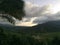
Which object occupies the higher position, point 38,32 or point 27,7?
point 27,7

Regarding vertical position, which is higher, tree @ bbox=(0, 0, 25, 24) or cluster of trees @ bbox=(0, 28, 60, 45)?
tree @ bbox=(0, 0, 25, 24)

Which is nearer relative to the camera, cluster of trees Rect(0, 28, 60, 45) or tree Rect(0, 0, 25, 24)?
cluster of trees Rect(0, 28, 60, 45)

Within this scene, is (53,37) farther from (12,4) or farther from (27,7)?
(12,4)

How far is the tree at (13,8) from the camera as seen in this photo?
3277 millimetres

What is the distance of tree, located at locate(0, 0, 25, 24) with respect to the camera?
10.8ft

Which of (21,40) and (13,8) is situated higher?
(13,8)

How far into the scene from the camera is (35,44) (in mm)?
2543

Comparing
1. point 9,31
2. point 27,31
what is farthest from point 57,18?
point 9,31

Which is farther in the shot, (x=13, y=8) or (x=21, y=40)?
(x=13, y=8)

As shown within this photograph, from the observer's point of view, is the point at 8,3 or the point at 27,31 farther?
the point at 8,3

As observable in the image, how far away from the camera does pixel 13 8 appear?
11.2 feet

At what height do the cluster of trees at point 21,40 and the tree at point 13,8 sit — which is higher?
the tree at point 13,8

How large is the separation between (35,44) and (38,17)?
673 mm

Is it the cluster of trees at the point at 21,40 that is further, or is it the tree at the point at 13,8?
the tree at the point at 13,8
